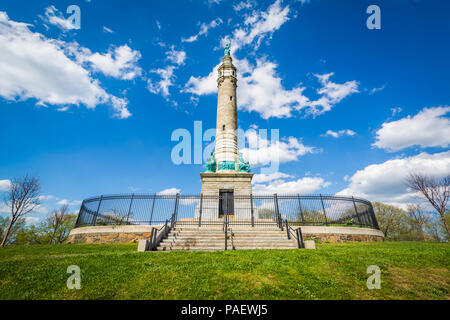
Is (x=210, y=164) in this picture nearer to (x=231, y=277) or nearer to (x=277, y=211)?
(x=277, y=211)

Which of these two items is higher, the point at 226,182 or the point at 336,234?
the point at 226,182

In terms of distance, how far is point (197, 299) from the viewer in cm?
413

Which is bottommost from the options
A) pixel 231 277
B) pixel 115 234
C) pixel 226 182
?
pixel 231 277

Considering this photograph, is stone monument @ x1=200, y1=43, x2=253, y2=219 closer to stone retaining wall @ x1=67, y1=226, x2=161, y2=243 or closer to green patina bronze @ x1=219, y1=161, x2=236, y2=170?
green patina bronze @ x1=219, y1=161, x2=236, y2=170

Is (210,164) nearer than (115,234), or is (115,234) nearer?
(115,234)

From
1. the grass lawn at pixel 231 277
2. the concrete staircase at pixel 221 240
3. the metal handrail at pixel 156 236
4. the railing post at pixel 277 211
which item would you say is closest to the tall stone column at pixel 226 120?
the railing post at pixel 277 211

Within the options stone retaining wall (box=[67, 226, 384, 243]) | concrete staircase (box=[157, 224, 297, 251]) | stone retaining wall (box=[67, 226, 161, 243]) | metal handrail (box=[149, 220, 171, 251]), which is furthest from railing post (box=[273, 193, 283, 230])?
stone retaining wall (box=[67, 226, 161, 243])

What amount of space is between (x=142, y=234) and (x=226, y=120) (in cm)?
1278

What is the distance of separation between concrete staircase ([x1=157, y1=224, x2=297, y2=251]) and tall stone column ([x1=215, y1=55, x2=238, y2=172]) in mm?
7761

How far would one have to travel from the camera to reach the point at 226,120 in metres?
20.7

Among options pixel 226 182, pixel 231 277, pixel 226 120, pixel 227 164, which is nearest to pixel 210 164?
pixel 227 164

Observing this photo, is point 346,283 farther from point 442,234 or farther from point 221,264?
point 442,234
